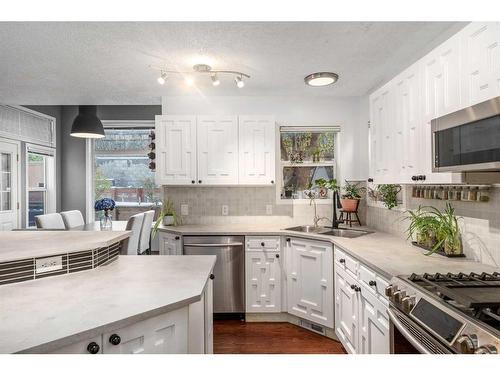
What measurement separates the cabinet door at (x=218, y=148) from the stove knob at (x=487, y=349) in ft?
8.83

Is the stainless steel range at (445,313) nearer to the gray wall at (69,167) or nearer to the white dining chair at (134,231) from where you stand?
the white dining chair at (134,231)

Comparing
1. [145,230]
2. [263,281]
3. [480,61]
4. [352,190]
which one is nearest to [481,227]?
[480,61]

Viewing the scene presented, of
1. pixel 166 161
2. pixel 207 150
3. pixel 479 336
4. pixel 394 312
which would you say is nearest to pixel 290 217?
pixel 207 150

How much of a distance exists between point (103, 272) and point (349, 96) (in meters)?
3.26

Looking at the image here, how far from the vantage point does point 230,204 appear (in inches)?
148

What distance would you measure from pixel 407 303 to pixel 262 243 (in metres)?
1.83

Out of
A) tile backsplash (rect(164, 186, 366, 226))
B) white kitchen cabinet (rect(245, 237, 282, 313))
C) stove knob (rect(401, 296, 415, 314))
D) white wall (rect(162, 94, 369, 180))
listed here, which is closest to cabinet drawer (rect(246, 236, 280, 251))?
white kitchen cabinet (rect(245, 237, 282, 313))

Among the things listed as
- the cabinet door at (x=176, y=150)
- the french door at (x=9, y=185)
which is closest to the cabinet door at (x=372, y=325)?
the cabinet door at (x=176, y=150)

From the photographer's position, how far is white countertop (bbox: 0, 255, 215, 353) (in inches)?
38.3

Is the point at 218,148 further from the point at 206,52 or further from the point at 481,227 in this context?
the point at 481,227

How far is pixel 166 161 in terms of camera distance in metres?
3.48

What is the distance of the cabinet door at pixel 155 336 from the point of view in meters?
1.12
